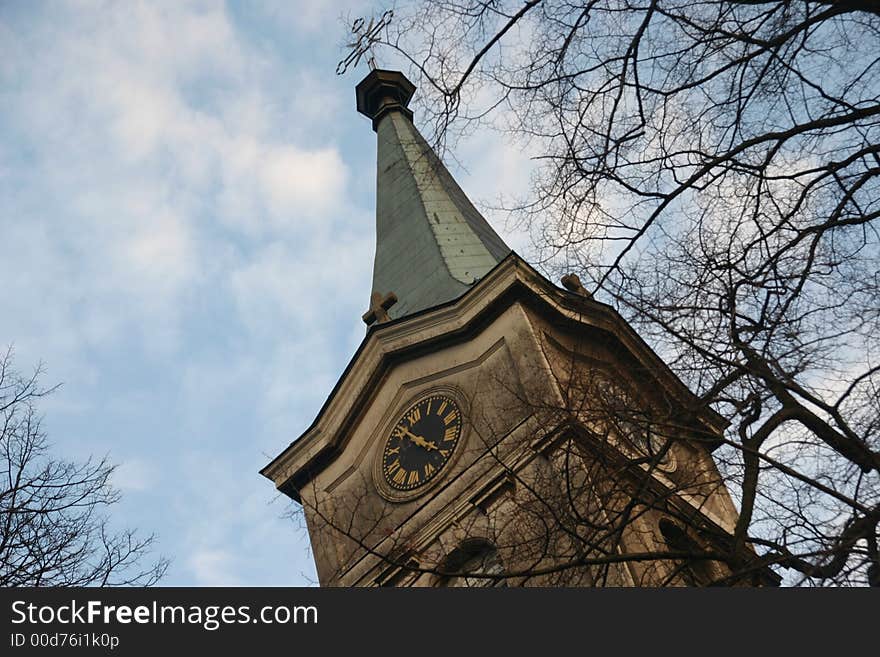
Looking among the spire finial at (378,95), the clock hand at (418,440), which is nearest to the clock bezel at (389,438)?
the clock hand at (418,440)

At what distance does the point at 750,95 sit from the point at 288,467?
18174 mm

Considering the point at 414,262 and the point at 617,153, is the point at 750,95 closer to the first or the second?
the point at 617,153

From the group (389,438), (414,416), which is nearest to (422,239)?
(414,416)

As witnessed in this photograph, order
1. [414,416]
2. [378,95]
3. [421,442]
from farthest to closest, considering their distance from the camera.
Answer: [378,95], [414,416], [421,442]

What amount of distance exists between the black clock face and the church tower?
0.10 feet

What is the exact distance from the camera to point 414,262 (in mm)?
30625

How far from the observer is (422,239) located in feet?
102

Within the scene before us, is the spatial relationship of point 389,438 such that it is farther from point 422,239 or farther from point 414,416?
point 422,239

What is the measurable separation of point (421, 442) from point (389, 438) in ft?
2.86

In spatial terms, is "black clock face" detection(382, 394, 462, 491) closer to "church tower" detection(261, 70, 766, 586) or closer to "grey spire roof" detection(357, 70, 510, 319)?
"church tower" detection(261, 70, 766, 586)

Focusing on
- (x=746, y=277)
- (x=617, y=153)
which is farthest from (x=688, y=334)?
(x=617, y=153)

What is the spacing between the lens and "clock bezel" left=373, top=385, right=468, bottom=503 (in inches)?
944

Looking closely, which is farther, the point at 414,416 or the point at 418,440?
the point at 414,416

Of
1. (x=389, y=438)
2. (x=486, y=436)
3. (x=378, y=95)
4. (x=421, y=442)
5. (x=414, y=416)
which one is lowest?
(x=486, y=436)
